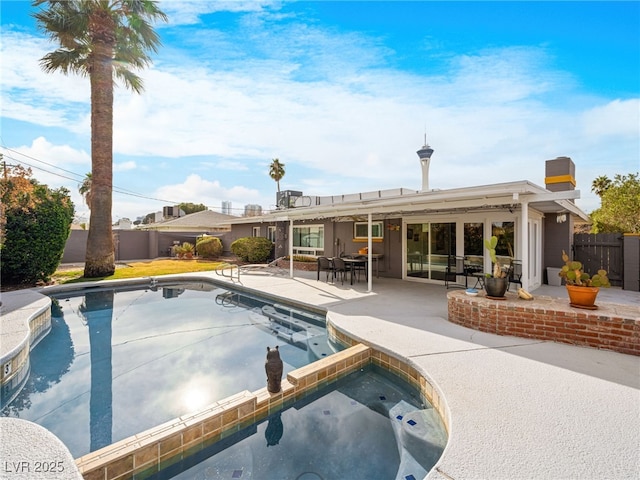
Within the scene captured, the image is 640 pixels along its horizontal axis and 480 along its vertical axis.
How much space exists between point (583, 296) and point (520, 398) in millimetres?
2937

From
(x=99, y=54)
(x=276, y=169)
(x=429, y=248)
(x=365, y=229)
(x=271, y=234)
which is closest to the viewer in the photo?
(x=429, y=248)

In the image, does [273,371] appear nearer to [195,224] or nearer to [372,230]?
[372,230]

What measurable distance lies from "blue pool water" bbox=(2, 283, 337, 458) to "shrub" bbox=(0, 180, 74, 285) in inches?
94.3

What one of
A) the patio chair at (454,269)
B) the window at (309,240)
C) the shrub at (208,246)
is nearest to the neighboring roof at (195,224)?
the shrub at (208,246)

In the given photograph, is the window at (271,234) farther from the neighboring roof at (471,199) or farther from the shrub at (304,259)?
the neighboring roof at (471,199)

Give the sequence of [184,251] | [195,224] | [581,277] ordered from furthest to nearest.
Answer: [195,224], [184,251], [581,277]

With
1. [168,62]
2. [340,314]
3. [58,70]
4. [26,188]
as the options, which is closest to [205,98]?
[168,62]

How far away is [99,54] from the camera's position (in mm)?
12000

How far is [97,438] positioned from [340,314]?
14.8 ft

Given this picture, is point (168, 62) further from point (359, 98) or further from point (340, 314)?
point (340, 314)

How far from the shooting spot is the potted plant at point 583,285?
16.1 feet

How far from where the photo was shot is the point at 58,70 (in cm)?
1270

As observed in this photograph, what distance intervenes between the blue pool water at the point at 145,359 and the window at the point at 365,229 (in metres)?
5.60

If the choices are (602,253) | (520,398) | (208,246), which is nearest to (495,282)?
(520,398)
